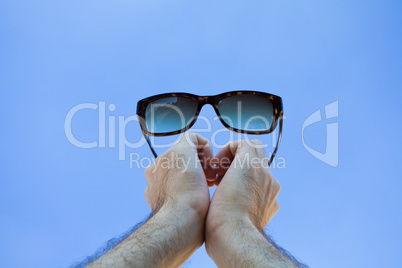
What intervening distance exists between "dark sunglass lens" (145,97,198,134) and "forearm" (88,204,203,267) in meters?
0.88

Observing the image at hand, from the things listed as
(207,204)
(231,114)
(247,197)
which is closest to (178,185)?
(207,204)

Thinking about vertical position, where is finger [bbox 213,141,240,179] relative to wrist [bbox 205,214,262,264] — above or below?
above

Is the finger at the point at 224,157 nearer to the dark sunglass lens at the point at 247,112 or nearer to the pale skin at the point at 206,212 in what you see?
the pale skin at the point at 206,212

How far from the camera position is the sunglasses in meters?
2.31

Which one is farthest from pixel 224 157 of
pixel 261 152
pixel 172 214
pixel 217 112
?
pixel 172 214

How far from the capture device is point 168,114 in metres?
2.36

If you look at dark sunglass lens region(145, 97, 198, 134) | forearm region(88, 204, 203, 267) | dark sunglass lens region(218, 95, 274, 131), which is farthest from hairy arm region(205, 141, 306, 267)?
dark sunglass lens region(145, 97, 198, 134)

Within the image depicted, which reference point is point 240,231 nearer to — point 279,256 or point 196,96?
point 279,256

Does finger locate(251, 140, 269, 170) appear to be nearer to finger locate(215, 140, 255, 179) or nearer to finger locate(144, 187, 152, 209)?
finger locate(215, 140, 255, 179)

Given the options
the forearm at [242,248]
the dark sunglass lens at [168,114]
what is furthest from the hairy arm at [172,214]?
the dark sunglass lens at [168,114]

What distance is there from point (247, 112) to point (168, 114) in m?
0.63

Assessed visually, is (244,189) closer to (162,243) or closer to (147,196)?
(162,243)

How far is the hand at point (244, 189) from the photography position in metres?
1.59

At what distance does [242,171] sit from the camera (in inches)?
72.5
